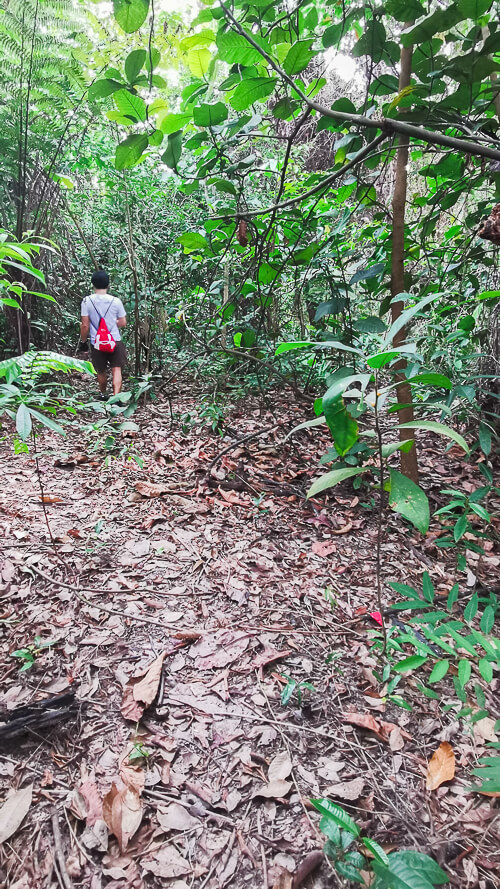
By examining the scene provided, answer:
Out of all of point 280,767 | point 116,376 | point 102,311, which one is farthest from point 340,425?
point 102,311

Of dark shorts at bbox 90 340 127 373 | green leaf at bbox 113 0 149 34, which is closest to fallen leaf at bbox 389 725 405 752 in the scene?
green leaf at bbox 113 0 149 34

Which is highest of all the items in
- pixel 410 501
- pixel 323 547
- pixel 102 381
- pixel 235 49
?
pixel 235 49

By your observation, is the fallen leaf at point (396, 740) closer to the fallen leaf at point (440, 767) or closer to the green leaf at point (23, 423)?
the fallen leaf at point (440, 767)

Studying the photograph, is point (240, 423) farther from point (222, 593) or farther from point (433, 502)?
point (222, 593)

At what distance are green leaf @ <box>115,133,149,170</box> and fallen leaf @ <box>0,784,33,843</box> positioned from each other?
1.85 m

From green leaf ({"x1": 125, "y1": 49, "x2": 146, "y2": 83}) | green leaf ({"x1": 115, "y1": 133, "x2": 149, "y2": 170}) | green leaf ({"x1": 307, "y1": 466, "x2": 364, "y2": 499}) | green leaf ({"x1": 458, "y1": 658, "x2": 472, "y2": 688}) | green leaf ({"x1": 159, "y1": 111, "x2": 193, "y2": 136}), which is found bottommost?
green leaf ({"x1": 458, "y1": 658, "x2": 472, "y2": 688})

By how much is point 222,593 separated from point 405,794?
0.86 m

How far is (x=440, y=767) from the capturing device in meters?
1.07

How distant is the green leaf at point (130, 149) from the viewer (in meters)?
1.48

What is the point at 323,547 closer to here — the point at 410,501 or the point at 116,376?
the point at 410,501

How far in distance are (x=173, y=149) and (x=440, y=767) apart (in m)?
2.11

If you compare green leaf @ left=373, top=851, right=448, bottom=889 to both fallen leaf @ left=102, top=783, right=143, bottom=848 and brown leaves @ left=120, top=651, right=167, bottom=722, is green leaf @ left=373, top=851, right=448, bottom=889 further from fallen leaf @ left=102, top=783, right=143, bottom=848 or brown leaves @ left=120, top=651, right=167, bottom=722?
brown leaves @ left=120, top=651, right=167, bottom=722

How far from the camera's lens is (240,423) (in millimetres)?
3238

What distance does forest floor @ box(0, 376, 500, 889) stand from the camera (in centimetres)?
91
